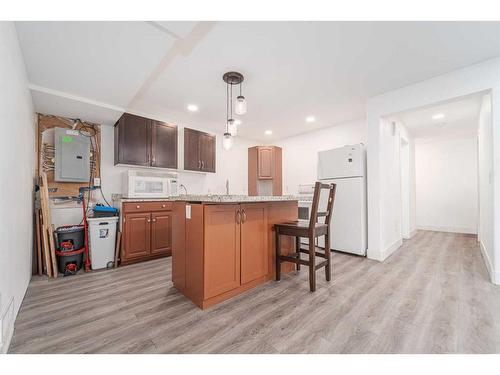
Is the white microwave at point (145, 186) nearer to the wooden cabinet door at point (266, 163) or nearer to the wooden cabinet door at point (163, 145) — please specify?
the wooden cabinet door at point (163, 145)

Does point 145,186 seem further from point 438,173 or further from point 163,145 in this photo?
point 438,173

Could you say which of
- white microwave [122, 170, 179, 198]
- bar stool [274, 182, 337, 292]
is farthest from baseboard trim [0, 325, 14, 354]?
bar stool [274, 182, 337, 292]

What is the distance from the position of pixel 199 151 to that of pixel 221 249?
2879 mm

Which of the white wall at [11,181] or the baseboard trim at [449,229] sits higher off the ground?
the white wall at [11,181]

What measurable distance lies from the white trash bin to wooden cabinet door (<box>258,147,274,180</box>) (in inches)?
129

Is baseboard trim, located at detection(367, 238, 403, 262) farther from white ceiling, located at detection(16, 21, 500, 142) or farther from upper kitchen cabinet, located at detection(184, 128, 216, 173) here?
upper kitchen cabinet, located at detection(184, 128, 216, 173)

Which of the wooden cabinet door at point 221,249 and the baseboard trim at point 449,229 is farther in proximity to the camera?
the baseboard trim at point 449,229

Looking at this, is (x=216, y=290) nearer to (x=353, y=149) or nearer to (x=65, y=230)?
(x=65, y=230)

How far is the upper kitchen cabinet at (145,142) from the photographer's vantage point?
3.41 metres

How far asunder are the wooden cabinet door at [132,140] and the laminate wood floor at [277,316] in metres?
1.77

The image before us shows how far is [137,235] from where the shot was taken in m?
3.18

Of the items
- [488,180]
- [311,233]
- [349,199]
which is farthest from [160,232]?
[488,180]

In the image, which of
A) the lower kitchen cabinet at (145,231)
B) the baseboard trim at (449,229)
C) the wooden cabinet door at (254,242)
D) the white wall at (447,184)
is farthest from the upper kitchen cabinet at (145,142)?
the baseboard trim at (449,229)

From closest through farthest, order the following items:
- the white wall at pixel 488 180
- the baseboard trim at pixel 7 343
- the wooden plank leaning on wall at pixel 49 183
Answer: the baseboard trim at pixel 7 343, the white wall at pixel 488 180, the wooden plank leaning on wall at pixel 49 183
